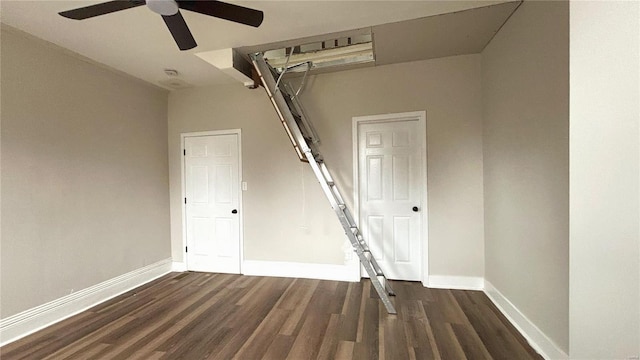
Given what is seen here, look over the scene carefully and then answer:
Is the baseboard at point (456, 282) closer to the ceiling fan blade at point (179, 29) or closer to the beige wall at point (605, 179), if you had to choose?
the beige wall at point (605, 179)

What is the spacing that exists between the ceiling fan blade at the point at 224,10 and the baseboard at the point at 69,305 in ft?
9.52

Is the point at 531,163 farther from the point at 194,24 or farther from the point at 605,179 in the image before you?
the point at 194,24

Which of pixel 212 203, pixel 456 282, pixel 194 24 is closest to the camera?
pixel 194 24

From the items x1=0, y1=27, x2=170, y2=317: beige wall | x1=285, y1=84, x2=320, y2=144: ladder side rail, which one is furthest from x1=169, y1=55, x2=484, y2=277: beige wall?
x1=0, y1=27, x2=170, y2=317: beige wall

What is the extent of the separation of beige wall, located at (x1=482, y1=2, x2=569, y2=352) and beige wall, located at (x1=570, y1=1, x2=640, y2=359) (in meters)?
0.06

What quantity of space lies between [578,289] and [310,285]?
2.38m

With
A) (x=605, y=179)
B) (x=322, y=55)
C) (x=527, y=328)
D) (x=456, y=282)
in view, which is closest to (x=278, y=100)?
(x=322, y=55)

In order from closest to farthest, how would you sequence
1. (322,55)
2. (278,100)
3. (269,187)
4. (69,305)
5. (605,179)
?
(605,179) → (69,305) → (278,100) → (322,55) → (269,187)

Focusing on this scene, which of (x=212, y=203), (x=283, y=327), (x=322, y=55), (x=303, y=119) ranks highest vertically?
(x=322, y=55)

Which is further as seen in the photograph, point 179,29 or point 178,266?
point 178,266

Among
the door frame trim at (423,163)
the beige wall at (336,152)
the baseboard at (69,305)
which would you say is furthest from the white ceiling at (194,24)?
the baseboard at (69,305)

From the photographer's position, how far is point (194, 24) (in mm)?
2178

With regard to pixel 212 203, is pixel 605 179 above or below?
above

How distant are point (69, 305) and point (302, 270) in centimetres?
241
